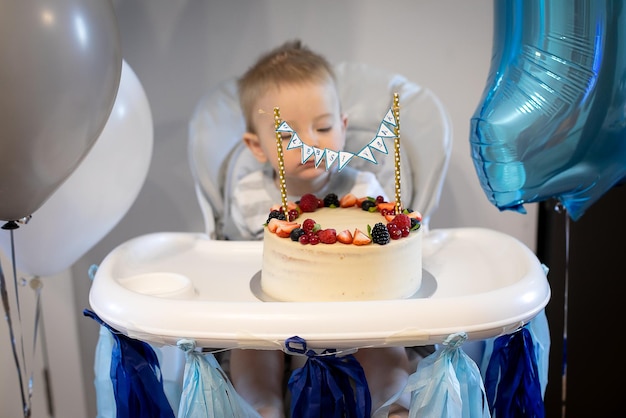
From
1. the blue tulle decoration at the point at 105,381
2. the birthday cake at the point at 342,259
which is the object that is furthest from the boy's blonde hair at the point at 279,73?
the blue tulle decoration at the point at 105,381

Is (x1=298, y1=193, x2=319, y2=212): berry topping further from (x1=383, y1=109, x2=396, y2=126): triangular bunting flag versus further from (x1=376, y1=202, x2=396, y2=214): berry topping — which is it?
(x1=383, y1=109, x2=396, y2=126): triangular bunting flag

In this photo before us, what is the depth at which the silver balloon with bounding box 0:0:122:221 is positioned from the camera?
0.91 metres

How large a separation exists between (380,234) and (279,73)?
1.98ft

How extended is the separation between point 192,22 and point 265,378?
1115mm

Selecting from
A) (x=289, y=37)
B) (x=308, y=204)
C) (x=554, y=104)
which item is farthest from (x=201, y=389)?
(x=289, y=37)

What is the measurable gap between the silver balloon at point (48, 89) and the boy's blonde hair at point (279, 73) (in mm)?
472

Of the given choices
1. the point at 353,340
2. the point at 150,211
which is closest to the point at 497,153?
the point at 353,340

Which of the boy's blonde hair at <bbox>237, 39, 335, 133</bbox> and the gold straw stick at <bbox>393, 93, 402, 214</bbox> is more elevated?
the boy's blonde hair at <bbox>237, 39, 335, 133</bbox>

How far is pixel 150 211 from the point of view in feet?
6.64

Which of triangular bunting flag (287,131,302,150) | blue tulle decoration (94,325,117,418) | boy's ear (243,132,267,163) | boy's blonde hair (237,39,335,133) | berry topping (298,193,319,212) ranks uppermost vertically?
boy's blonde hair (237,39,335,133)

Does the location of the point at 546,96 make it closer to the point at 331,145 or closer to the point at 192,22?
the point at 331,145

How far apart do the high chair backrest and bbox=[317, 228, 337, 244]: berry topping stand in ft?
1.66

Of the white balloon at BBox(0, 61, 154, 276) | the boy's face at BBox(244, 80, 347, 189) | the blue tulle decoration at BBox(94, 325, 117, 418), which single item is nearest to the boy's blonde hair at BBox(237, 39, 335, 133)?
the boy's face at BBox(244, 80, 347, 189)

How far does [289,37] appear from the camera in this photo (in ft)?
6.08
